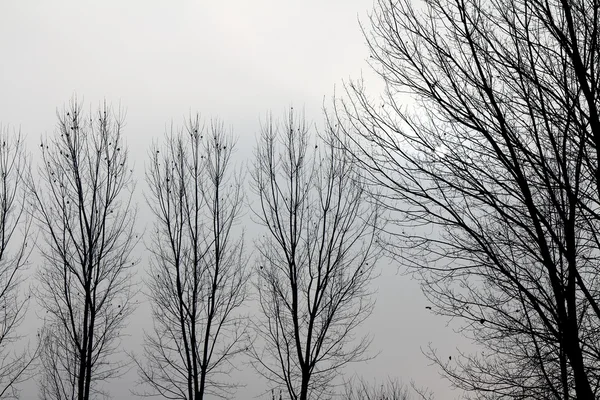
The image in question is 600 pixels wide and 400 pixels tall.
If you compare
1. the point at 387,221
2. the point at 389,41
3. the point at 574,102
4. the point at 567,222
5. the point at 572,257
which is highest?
the point at 389,41

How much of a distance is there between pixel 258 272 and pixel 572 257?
8.01 metres

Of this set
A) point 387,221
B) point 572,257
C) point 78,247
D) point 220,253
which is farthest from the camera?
point 220,253

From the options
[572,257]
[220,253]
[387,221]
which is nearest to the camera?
[572,257]

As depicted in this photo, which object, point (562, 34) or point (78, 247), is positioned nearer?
point (562, 34)

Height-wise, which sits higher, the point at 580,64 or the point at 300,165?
the point at 300,165

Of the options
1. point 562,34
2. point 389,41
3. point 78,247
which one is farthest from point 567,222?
point 78,247

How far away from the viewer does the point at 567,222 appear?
14.0 ft

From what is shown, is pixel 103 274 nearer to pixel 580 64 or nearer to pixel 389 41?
pixel 389 41

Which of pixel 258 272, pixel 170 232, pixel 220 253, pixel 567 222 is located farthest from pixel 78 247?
pixel 567 222

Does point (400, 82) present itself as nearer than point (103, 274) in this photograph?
Yes

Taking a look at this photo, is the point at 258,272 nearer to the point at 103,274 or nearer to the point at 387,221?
the point at 103,274

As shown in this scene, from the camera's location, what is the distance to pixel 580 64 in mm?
4270

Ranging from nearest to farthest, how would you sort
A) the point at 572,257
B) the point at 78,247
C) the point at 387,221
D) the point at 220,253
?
the point at 572,257 → the point at 387,221 → the point at 78,247 → the point at 220,253

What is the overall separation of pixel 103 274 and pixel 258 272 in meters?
3.36
